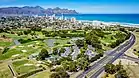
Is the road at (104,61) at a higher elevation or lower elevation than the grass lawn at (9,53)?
higher

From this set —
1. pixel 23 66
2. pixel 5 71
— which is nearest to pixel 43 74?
pixel 23 66

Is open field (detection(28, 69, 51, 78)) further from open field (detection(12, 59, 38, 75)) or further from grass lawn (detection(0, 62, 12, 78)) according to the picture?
grass lawn (detection(0, 62, 12, 78))

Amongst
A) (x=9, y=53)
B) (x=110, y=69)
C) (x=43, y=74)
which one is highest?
(x=110, y=69)

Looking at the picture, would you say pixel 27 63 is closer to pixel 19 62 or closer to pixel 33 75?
pixel 19 62

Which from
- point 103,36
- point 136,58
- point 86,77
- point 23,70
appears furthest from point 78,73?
point 103,36

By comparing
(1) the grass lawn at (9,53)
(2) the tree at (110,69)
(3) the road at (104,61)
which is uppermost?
(2) the tree at (110,69)

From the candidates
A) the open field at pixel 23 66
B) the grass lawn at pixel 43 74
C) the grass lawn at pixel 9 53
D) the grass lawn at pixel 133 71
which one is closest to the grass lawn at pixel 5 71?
the open field at pixel 23 66

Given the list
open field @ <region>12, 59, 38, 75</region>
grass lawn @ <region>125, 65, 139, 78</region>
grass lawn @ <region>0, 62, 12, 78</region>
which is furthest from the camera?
open field @ <region>12, 59, 38, 75</region>

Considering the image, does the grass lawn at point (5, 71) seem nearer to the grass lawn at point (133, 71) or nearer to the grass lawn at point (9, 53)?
the grass lawn at point (9, 53)

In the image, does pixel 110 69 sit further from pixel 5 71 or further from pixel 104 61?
pixel 5 71

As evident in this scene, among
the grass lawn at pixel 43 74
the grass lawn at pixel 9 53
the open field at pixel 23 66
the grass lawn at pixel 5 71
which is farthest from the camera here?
the grass lawn at pixel 9 53

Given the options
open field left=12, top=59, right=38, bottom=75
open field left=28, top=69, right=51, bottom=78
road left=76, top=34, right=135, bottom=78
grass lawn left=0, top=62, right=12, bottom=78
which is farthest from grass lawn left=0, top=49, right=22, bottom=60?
Result: road left=76, top=34, right=135, bottom=78

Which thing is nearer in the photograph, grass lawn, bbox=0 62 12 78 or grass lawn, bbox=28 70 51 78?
grass lawn, bbox=28 70 51 78
